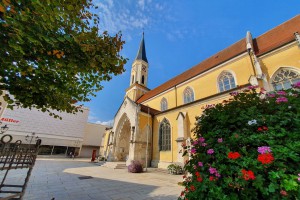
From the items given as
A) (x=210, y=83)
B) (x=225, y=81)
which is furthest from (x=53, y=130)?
(x=225, y=81)

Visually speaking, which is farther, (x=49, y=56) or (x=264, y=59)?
(x=264, y=59)

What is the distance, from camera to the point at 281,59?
1082 cm

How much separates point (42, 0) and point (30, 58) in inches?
61.7

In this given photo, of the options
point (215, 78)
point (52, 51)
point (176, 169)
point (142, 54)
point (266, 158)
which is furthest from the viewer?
point (142, 54)

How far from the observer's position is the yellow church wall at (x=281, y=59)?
1004 cm

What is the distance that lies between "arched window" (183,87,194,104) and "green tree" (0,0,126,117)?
14.2m

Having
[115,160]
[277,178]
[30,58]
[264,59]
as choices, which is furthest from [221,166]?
[115,160]

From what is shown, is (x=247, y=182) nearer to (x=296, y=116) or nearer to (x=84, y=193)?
(x=296, y=116)

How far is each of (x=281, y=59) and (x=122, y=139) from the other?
1970 cm

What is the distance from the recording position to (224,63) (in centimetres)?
1459

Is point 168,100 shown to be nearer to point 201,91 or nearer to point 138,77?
point 201,91

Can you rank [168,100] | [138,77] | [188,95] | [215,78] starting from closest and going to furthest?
[215,78] < [188,95] < [168,100] < [138,77]

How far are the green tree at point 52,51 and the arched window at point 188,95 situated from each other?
1417 cm

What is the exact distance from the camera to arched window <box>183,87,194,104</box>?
17.3 metres
